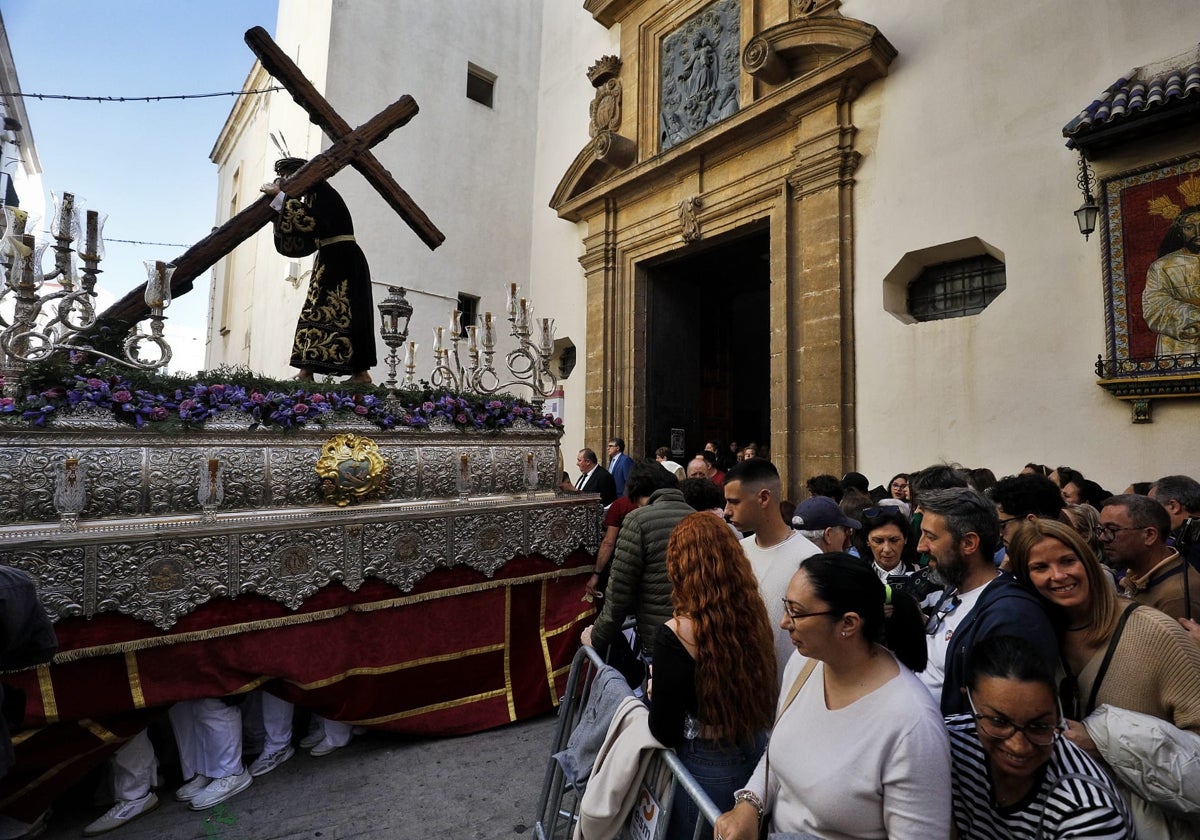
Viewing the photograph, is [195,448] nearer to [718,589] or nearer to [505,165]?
[718,589]

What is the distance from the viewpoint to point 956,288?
668 cm

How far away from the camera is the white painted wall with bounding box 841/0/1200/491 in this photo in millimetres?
5336

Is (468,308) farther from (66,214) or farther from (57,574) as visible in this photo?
(57,574)

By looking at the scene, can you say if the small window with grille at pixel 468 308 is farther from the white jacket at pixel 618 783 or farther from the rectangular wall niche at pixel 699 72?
the white jacket at pixel 618 783

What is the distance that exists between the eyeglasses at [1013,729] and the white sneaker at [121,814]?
364 cm

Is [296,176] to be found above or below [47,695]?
above

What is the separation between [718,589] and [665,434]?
844cm

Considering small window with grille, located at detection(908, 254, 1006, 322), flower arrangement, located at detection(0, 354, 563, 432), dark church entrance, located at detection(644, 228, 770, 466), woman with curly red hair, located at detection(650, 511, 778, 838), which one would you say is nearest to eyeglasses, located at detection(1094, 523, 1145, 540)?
woman with curly red hair, located at detection(650, 511, 778, 838)

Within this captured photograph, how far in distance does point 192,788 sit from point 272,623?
0.86 m

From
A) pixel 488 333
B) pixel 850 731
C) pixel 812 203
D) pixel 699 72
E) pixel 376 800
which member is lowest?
pixel 376 800

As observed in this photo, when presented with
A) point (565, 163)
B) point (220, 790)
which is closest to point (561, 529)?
point (220, 790)

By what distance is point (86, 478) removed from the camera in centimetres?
298

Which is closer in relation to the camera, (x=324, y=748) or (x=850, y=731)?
(x=850, y=731)

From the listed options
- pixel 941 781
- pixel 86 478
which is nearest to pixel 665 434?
pixel 86 478
